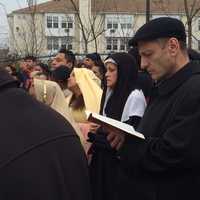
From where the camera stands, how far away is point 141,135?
10.3 ft

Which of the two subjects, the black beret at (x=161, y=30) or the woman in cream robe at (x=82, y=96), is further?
the woman in cream robe at (x=82, y=96)

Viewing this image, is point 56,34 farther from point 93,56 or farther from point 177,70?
point 177,70

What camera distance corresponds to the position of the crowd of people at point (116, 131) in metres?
1.55

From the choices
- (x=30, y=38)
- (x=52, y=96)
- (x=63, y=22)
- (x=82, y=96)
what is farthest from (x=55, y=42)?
(x=52, y=96)

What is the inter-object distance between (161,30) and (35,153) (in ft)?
6.50

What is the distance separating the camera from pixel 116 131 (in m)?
3.22

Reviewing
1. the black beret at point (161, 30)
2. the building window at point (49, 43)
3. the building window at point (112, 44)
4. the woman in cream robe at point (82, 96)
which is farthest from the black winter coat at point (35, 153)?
the building window at point (49, 43)

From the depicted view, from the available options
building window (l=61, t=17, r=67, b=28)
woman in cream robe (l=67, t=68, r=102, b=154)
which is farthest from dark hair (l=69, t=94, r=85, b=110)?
building window (l=61, t=17, r=67, b=28)

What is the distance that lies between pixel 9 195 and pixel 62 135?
0.23 meters

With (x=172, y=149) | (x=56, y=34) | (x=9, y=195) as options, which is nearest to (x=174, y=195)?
(x=172, y=149)

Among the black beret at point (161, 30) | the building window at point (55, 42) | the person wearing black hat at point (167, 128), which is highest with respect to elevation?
the black beret at point (161, 30)

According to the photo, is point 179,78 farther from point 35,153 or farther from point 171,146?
point 35,153

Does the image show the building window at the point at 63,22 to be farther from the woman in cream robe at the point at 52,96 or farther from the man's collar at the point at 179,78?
the man's collar at the point at 179,78

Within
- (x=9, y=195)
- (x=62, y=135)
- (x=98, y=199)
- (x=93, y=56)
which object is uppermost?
(x=62, y=135)
